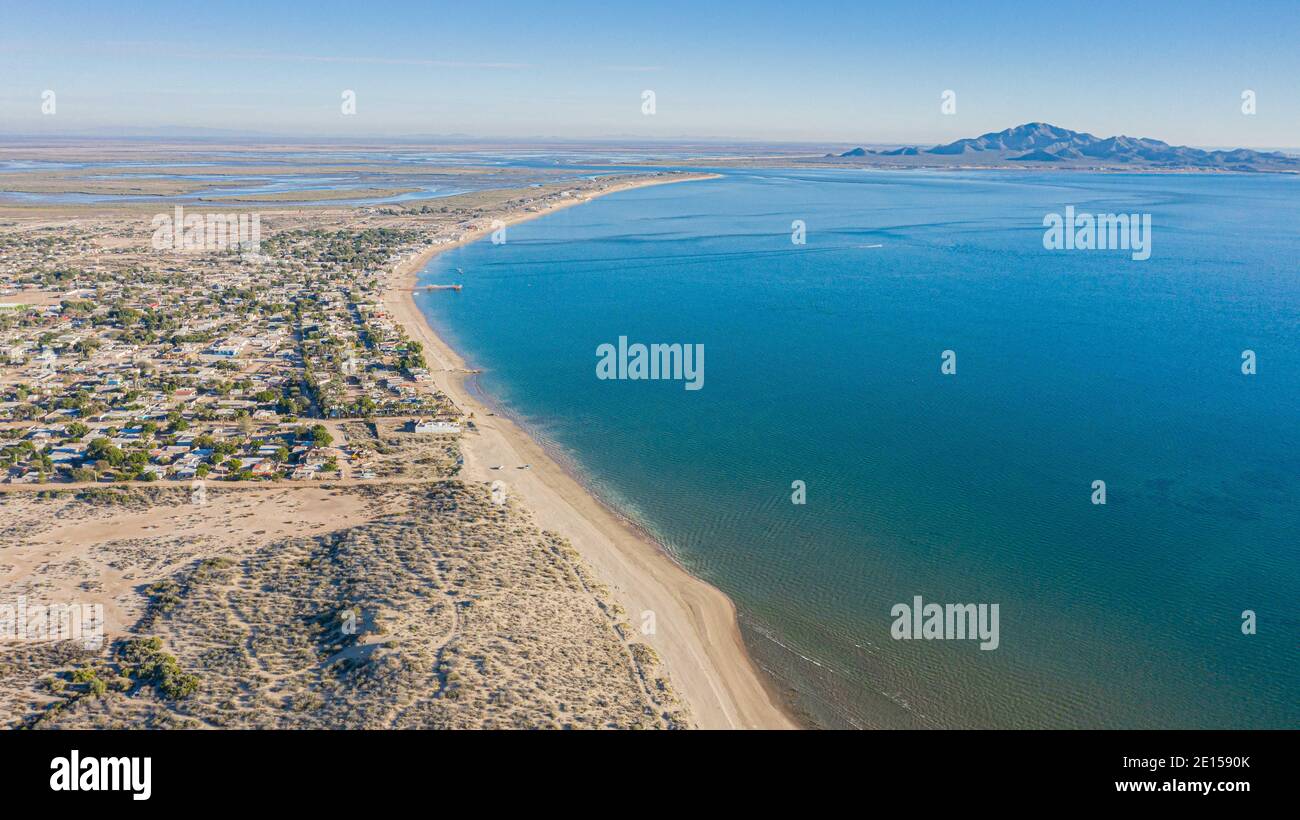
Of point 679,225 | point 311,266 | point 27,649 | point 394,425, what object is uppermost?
point 679,225

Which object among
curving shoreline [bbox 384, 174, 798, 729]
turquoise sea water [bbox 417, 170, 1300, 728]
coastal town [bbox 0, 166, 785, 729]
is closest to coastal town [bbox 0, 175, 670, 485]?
coastal town [bbox 0, 166, 785, 729]

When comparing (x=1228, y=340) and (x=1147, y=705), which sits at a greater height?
(x=1228, y=340)

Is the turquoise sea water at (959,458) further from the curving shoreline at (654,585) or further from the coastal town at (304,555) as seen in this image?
the coastal town at (304,555)

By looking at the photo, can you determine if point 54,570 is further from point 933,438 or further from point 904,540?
point 933,438

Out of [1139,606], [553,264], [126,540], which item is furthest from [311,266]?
[1139,606]

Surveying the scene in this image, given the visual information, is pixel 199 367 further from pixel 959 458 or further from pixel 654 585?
pixel 959 458


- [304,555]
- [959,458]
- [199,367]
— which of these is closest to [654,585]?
[304,555]

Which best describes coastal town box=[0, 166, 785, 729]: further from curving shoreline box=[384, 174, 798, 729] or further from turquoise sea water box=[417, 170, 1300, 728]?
turquoise sea water box=[417, 170, 1300, 728]

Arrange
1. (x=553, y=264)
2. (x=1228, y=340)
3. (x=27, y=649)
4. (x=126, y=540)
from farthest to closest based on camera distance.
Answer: (x=553, y=264)
(x=1228, y=340)
(x=126, y=540)
(x=27, y=649)

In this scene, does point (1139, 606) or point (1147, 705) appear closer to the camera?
point (1147, 705)
